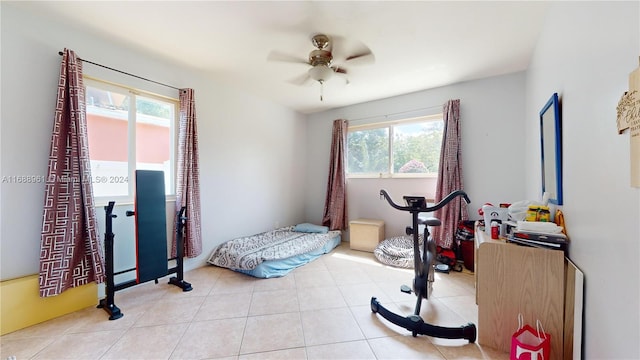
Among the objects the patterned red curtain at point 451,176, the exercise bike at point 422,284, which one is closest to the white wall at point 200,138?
the exercise bike at point 422,284

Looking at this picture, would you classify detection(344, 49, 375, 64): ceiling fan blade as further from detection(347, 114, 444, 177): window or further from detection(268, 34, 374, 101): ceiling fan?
detection(347, 114, 444, 177): window

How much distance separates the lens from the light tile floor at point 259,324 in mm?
1543

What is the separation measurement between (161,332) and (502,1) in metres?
3.60

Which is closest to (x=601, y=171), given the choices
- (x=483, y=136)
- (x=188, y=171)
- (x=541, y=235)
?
(x=541, y=235)

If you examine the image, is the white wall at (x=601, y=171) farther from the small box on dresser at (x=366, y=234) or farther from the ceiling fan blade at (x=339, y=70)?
the small box on dresser at (x=366, y=234)

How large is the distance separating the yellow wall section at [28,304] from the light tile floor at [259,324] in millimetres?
60

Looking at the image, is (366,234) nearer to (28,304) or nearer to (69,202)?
(69,202)

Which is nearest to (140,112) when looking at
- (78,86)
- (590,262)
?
(78,86)

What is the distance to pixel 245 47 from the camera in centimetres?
238

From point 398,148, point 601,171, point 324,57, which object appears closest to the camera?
point 601,171

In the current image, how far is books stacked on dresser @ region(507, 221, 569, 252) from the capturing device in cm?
140

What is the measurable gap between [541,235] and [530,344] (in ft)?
2.11

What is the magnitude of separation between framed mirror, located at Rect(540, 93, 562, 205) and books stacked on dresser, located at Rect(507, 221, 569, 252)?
0.70ft

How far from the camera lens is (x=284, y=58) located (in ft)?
8.45
